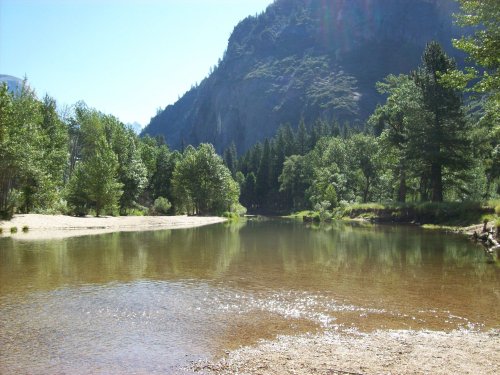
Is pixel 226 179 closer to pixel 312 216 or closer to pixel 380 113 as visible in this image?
pixel 312 216

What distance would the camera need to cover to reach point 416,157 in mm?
49938

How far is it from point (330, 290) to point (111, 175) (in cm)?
5110

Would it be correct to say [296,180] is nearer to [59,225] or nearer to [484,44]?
[59,225]

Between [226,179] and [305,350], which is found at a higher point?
[226,179]

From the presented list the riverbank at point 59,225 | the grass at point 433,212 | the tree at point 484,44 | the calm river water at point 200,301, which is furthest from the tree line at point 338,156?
the calm river water at point 200,301

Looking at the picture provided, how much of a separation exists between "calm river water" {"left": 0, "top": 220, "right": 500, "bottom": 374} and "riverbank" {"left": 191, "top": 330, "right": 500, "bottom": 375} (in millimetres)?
695

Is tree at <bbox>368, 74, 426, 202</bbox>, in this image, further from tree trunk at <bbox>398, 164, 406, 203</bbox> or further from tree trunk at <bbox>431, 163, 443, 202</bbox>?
tree trunk at <bbox>431, 163, 443, 202</bbox>

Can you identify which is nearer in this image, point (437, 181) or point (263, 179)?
point (437, 181)

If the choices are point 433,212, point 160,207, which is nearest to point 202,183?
point 160,207

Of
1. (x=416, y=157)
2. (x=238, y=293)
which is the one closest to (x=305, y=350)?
(x=238, y=293)

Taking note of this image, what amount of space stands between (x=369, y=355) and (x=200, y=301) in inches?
240

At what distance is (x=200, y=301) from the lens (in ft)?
42.5

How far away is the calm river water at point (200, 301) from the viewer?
28.9ft

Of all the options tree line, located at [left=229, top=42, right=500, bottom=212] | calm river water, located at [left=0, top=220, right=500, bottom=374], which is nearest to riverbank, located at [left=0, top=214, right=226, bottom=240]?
calm river water, located at [left=0, top=220, right=500, bottom=374]
